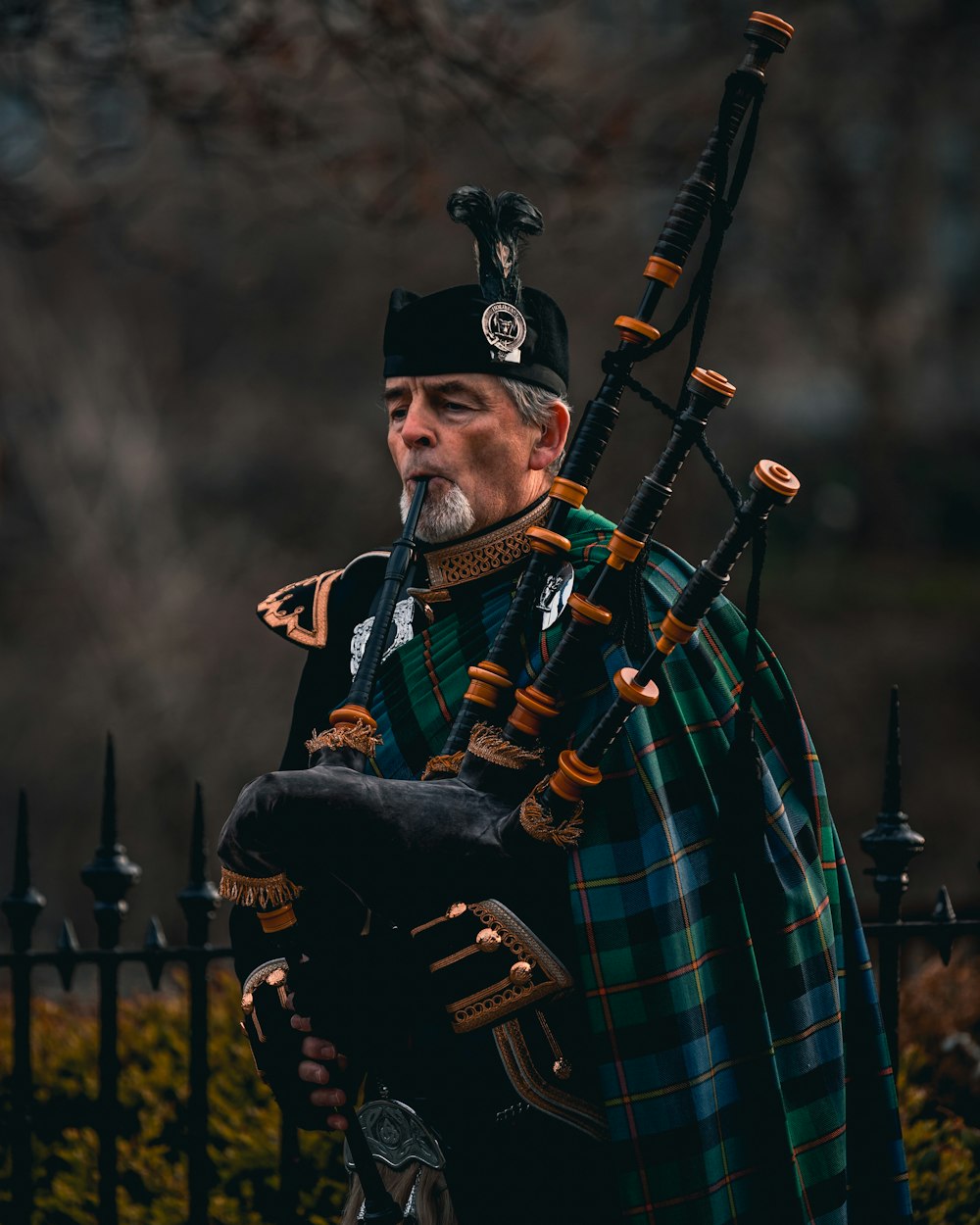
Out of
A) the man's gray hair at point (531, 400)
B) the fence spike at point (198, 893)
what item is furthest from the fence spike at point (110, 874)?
the man's gray hair at point (531, 400)

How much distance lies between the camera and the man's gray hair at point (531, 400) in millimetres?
2670

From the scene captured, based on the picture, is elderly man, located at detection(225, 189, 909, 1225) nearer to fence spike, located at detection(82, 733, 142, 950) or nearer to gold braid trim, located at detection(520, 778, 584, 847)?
gold braid trim, located at detection(520, 778, 584, 847)

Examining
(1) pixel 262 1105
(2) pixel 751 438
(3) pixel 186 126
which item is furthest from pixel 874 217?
(1) pixel 262 1105

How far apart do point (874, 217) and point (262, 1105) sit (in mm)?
8907

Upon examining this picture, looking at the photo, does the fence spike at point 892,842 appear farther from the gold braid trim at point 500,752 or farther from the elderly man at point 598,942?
the gold braid trim at point 500,752

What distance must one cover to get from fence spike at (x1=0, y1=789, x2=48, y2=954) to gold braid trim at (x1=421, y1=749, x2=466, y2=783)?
55.0 inches

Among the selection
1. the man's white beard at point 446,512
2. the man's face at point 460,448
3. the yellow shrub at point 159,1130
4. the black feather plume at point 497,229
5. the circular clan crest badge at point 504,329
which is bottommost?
the yellow shrub at point 159,1130

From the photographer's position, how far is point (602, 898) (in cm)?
231

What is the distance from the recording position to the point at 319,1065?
96.8 inches

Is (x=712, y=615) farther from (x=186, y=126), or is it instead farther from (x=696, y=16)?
(x=696, y=16)

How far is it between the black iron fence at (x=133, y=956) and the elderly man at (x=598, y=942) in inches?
33.8

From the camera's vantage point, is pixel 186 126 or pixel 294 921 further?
pixel 186 126

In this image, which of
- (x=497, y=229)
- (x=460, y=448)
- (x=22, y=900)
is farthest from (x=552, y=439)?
(x=22, y=900)

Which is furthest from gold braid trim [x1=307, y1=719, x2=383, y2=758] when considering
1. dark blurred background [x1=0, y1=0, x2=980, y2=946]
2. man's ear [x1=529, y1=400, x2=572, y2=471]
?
dark blurred background [x1=0, y1=0, x2=980, y2=946]
